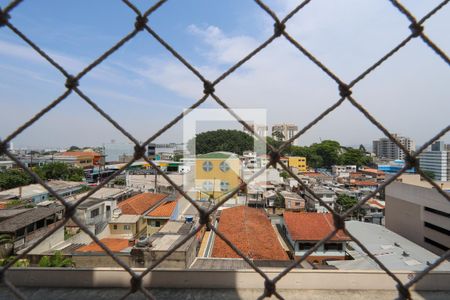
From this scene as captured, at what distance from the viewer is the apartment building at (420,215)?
8070 mm

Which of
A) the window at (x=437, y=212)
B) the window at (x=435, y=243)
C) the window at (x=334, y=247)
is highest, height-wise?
the window at (x=437, y=212)

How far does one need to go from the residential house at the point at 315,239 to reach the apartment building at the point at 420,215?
2966 millimetres

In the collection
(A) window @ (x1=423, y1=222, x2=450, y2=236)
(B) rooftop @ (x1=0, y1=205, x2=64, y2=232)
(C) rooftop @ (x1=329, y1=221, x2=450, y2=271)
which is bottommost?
(C) rooftop @ (x1=329, y1=221, x2=450, y2=271)

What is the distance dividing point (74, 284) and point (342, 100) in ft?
4.38

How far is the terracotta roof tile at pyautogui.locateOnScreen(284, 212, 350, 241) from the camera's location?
25.4ft

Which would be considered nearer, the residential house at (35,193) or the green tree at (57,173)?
the residential house at (35,193)

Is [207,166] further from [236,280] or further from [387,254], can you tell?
[236,280]

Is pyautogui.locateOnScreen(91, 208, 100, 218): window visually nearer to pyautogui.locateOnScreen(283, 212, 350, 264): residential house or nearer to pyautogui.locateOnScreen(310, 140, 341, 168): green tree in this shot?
pyautogui.locateOnScreen(283, 212, 350, 264): residential house

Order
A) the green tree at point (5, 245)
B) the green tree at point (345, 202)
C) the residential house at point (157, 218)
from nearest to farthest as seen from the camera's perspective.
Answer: the green tree at point (5, 245)
the residential house at point (157, 218)
the green tree at point (345, 202)

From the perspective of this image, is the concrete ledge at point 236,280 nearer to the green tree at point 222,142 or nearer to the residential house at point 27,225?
the residential house at point 27,225

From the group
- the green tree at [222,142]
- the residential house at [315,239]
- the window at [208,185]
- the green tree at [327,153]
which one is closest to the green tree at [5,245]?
the residential house at [315,239]

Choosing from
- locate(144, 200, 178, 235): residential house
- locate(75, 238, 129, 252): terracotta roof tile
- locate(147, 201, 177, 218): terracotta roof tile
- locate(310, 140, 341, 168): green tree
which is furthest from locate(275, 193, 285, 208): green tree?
locate(310, 140, 341, 168): green tree

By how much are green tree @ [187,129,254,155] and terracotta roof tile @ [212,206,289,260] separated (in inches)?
781

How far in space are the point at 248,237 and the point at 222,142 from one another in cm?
2315
